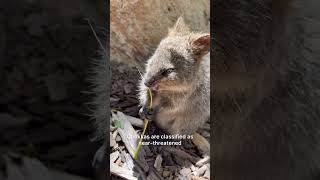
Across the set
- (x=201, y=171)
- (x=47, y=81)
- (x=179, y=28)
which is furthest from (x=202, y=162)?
(x=47, y=81)

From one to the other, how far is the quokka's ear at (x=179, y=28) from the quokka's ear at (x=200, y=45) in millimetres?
35

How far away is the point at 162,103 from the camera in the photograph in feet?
4.06

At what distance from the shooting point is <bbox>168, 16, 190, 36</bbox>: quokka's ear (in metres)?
1.18

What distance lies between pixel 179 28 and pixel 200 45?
0.24ft

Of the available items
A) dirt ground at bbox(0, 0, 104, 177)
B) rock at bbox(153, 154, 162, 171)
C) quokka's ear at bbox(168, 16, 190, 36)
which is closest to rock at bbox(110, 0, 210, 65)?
quokka's ear at bbox(168, 16, 190, 36)

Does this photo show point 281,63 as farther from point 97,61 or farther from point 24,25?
point 24,25

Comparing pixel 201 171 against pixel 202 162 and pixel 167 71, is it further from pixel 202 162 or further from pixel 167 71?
pixel 167 71

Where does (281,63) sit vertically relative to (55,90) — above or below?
above

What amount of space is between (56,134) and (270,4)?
0.73 metres

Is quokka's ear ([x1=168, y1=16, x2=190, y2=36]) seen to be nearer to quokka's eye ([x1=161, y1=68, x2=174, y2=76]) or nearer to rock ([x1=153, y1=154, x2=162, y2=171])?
quokka's eye ([x1=161, y1=68, x2=174, y2=76])

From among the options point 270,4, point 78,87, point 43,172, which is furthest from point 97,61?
A: point 270,4

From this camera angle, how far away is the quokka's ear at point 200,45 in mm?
1188

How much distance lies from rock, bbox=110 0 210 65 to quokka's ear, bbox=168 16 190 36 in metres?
0.01

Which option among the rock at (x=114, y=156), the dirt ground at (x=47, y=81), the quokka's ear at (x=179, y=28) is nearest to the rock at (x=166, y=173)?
the rock at (x=114, y=156)
